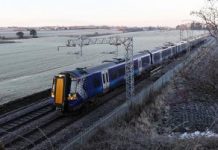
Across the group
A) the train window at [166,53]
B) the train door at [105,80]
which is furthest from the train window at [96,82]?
the train window at [166,53]

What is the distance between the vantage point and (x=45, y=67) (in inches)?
2795

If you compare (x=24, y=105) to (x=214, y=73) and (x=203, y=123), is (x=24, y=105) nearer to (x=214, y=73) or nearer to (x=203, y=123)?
(x=203, y=123)

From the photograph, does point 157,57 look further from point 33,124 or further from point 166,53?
point 33,124

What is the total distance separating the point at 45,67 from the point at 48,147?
53.0 meters

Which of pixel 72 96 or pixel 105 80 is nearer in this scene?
pixel 72 96

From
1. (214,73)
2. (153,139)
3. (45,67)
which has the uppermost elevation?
(214,73)

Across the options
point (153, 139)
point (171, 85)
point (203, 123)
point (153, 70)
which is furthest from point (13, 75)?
point (153, 139)

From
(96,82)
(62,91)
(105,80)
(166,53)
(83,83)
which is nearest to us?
(62,91)

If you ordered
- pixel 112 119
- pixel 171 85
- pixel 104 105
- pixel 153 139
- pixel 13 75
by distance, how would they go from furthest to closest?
pixel 13 75, pixel 171 85, pixel 104 105, pixel 112 119, pixel 153 139

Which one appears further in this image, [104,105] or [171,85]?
[171,85]

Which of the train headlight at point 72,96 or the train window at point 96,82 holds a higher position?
the train window at point 96,82

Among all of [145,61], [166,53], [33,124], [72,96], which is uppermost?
[72,96]

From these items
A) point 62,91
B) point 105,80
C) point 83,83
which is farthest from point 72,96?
point 105,80

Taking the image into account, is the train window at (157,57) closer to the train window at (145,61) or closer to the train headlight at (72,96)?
the train window at (145,61)
